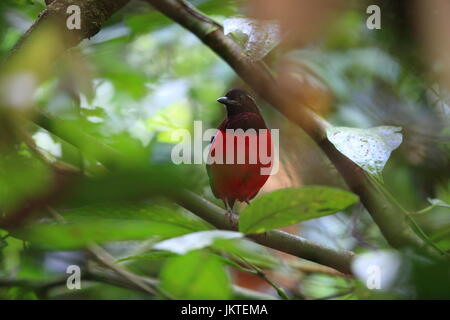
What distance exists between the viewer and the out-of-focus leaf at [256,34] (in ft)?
2.55

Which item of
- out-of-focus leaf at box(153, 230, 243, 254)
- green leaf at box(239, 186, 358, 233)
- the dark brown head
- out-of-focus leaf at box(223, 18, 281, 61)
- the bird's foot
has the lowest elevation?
the bird's foot

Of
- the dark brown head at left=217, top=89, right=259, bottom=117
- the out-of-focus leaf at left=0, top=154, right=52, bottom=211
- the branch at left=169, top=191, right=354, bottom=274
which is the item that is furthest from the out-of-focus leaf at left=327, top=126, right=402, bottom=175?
the out-of-focus leaf at left=0, top=154, right=52, bottom=211

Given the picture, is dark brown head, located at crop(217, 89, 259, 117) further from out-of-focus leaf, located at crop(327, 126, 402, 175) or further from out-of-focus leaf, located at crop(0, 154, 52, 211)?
out-of-focus leaf, located at crop(0, 154, 52, 211)

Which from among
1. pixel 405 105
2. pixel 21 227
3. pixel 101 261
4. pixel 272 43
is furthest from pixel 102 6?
pixel 405 105

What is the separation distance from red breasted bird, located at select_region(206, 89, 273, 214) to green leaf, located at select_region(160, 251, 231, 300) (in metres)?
0.31

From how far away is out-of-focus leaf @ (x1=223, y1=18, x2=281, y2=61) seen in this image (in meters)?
0.78

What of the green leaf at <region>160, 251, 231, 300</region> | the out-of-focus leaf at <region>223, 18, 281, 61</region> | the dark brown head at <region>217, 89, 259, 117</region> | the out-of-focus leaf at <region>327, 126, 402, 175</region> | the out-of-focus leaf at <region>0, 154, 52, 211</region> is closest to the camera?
the out-of-focus leaf at <region>0, 154, 52, 211</region>

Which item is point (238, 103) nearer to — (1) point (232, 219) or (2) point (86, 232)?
(1) point (232, 219)

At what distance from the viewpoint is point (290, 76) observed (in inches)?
41.8

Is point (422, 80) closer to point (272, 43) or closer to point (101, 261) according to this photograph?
point (272, 43)

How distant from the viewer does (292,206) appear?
428 millimetres

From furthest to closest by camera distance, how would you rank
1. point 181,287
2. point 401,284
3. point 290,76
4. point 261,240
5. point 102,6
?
point 290,76, point 102,6, point 261,240, point 181,287, point 401,284

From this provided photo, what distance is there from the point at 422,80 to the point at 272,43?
0.37 metres
